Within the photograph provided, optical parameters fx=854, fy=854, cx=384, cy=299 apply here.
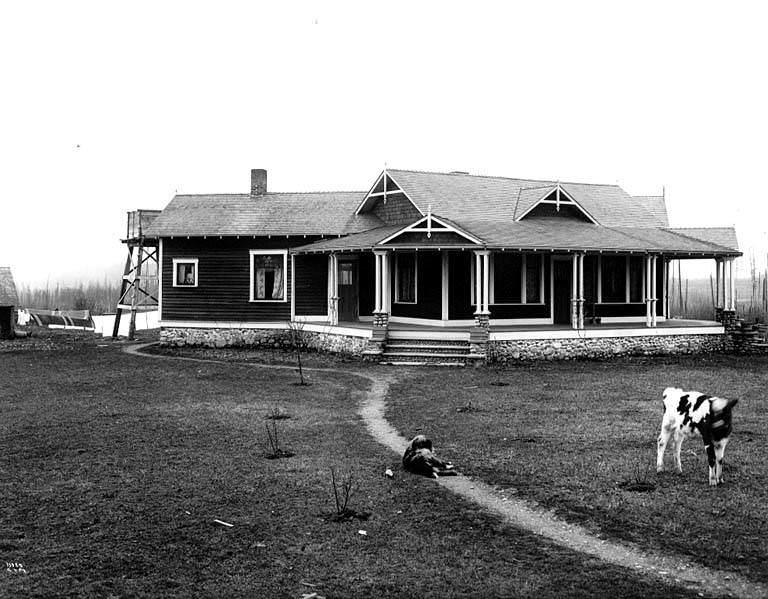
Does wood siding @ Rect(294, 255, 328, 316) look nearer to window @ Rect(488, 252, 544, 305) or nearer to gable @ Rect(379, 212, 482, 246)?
gable @ Rect(379, 212, 482, 246)

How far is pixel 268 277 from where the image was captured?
32.4 meters

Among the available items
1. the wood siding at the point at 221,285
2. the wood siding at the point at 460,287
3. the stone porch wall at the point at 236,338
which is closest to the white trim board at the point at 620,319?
the wood siding at the point at 460,287

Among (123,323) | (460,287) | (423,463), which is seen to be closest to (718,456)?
(423,463)

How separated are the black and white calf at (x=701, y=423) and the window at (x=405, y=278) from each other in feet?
60.8

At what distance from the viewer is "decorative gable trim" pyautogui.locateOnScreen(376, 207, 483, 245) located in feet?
84.9

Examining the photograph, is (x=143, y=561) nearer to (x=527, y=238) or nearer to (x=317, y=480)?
(x=317, y=480)

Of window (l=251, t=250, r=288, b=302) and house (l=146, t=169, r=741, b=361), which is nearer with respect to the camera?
house (l=146, t=169, r=741, b=361)

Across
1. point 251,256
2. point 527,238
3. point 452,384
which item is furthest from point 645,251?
point 251,256

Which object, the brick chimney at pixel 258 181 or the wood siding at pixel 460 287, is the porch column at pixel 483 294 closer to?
the wood siding at pixel 460 287

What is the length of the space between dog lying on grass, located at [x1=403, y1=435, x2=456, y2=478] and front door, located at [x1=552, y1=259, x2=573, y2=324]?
18934mm

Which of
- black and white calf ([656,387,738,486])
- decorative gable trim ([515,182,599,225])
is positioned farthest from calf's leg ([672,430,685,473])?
decorative gable trim ([515,182,599,225])

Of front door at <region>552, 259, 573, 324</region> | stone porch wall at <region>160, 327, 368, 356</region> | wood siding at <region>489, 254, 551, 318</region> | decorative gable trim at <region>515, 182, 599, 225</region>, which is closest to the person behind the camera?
wood siding at <region>489, 254, 551, 318</region>

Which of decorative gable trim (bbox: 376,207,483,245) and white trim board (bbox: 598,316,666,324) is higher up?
decorative gable trim (bbox: 376,207,483,245)

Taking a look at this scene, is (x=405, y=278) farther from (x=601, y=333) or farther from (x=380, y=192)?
(x=601, y=333)
